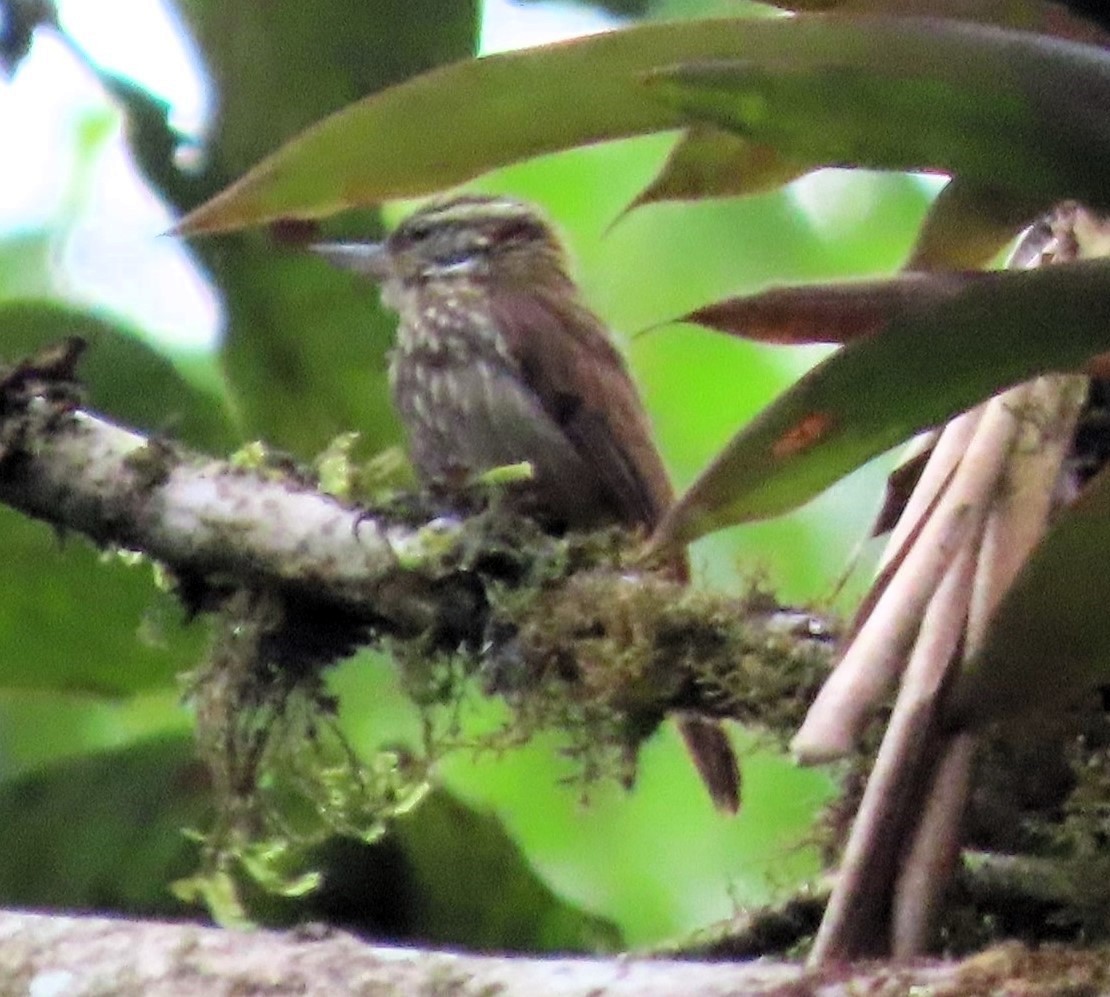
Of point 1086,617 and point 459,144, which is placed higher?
point 459,144

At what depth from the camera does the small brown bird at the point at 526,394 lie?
90.9 inches

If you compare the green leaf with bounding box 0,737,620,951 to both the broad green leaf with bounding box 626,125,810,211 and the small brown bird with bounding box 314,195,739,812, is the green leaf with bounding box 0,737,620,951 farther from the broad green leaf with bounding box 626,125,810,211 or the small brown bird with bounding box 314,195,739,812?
the broad green leaf with bounding box 626,125,810,211

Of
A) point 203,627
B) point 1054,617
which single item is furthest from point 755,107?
point 203,627

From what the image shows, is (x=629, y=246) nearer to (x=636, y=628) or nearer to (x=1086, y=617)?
(x=636, y=628)

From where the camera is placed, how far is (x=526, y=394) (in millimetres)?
2418

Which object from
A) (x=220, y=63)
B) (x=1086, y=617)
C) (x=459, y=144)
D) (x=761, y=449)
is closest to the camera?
(x=1086, y=617)

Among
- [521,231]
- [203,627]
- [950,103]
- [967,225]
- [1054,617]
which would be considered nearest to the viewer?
[1054,617]

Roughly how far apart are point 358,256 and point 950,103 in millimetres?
1509

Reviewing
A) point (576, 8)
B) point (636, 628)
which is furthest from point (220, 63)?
point (636, 628)

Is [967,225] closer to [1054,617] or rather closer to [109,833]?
[1054,617]

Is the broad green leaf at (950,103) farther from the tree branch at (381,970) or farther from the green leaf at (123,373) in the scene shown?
→ the green leaf at (123,373)

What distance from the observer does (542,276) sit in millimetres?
2781

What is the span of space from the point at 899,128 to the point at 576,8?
1549 millimetres

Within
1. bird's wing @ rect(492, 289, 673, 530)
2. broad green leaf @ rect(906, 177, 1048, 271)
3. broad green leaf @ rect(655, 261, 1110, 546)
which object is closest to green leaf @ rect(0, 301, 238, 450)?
bird's wing @ rect(492, 289, 673, 530)
